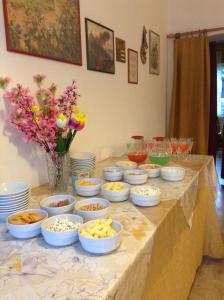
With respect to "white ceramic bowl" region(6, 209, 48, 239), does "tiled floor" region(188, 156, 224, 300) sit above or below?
below

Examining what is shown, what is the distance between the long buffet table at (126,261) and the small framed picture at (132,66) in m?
1.12

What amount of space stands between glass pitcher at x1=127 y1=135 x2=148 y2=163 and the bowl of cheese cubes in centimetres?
Answer: 101

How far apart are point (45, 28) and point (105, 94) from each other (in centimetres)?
71

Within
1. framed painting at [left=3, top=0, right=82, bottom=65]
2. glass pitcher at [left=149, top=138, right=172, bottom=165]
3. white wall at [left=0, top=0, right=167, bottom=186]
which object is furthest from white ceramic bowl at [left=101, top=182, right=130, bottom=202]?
framed painting at [left=3, top=0, right=82, bottom=65]

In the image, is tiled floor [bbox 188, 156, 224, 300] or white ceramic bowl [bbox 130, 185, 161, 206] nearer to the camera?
white ceramic bowl [bbox 130, 185, 161, 206]

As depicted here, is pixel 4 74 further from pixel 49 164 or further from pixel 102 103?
pixel 102 103

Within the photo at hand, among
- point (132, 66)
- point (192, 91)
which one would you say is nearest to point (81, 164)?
point (132, 66)

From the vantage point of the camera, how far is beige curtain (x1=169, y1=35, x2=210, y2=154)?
122 inches

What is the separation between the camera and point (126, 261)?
28.8 inches

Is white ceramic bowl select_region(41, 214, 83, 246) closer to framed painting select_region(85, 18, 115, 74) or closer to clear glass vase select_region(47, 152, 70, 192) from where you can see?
clear glass vase select_region(47, 152, 70, 192)

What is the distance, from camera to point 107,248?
0.76m

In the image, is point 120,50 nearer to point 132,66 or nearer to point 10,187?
point 132,66

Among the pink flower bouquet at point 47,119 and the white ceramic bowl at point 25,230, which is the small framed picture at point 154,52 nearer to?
the pink flower bouquet at point 47,119

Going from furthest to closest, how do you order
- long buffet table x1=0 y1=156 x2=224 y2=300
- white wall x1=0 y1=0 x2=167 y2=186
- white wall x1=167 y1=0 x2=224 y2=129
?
1. white wall x1=167 y1=0 x2=224 y2=129
2. white wall x1=0 y1=0 x2=167 y2=186
3. long buffet table x1=0 y1=156 x2=224 y2=300
